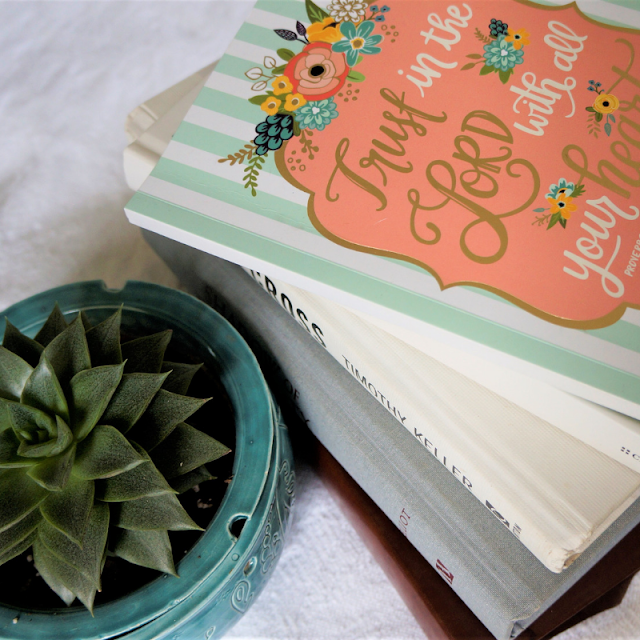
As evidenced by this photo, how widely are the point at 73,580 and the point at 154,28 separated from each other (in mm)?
525

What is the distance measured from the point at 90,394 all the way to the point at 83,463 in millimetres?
29

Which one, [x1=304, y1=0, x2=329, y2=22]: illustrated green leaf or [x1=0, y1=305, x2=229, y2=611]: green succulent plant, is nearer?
[x1=0, y1=305, x2=229, y2=611]: green succulent plant

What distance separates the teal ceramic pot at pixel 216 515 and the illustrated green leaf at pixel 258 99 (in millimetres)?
115

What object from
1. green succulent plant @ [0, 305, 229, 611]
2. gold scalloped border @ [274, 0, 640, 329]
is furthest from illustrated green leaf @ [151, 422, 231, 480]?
gold scalloped border @ [274, 0, 640, 329]

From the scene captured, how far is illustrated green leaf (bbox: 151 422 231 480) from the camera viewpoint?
266mm

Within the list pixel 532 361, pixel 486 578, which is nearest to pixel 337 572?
pixel 486 578

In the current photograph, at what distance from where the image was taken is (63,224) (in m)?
0.49

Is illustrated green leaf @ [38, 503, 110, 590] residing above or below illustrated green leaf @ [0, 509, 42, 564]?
above

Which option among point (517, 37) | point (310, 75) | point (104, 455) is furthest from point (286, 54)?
point (104, 455)

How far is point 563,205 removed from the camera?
28 centimetres

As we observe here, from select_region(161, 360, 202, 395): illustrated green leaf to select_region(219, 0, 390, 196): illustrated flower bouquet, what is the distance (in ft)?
0.31

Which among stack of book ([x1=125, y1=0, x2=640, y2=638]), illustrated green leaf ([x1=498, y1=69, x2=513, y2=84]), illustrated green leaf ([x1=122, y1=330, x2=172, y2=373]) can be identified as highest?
illustrated green leaf ([x1=498, y1=69, x2=513, y2=84])

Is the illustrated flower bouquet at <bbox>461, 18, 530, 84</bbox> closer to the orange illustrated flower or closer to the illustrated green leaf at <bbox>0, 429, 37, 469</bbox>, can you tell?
the orange illustrated flower

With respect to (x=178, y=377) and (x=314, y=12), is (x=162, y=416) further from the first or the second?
(x=314, y=12)
